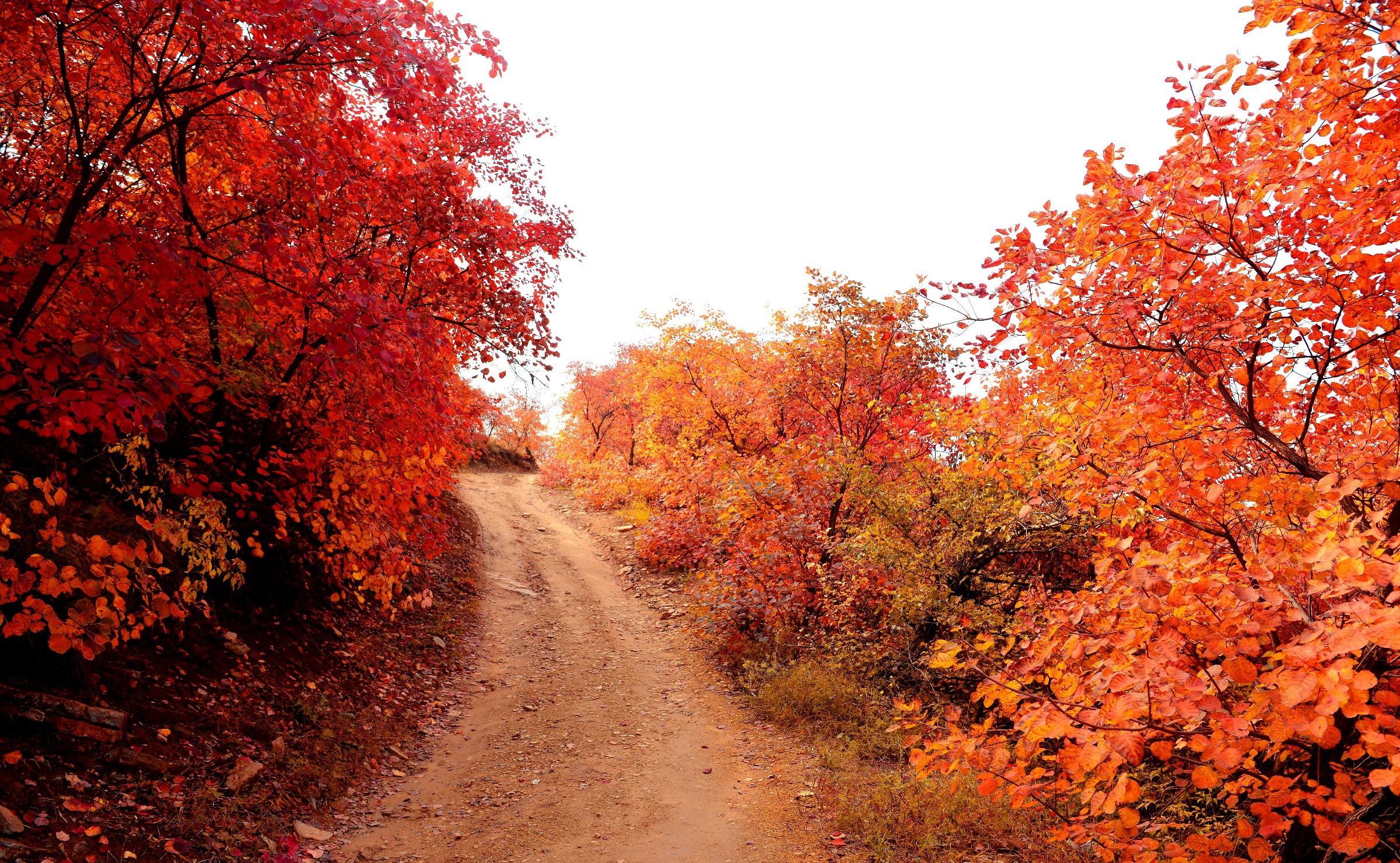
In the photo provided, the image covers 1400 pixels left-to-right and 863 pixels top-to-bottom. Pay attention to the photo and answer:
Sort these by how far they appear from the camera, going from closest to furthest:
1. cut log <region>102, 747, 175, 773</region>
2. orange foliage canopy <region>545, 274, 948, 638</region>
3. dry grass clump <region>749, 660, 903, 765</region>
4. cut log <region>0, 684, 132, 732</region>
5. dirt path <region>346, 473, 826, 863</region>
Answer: cut log <region>0, 684, 132, 732</region>, cut log <region>102, 747, 175, 773</region>, dirt path <region>346, 473, 826, 863</region>, dry grass clump <region>749, 660, 903, 765</region>, orange foliage canopy <region>545, 274, 948, 638</region>

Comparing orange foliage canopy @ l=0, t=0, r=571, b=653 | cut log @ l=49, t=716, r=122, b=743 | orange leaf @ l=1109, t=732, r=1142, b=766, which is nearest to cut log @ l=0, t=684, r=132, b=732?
cut log @ l=49, t=716, r=122, b=743

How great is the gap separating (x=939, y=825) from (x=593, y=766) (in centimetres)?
388

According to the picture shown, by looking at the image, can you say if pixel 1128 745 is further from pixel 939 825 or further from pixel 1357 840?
pixel 939 825

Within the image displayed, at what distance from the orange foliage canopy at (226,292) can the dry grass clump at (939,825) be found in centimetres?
556

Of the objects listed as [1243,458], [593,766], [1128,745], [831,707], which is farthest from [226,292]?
[831,707]

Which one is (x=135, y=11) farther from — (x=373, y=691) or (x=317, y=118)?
(x=373, y=691)

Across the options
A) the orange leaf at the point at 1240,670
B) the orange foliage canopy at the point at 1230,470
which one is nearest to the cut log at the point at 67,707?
the orange foliage canopy at the point at 1230,470

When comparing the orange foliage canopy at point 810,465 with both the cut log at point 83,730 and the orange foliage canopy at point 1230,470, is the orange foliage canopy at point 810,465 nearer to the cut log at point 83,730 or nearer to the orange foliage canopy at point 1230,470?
the orange foliage canopy at point 1230,470

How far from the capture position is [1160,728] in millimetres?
2891

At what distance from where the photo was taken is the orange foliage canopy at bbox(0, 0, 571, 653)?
4312mm

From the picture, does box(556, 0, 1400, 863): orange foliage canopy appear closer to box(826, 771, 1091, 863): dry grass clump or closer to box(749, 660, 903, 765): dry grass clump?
box(826, 771, 1091, 863): dry grass clump

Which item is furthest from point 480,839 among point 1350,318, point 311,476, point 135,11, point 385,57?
point 1350,318

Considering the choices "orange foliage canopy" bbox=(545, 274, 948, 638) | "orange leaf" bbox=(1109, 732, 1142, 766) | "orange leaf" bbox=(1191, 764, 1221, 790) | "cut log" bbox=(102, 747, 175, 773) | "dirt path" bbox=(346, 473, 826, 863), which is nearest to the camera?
"orange leaf" bbox=(1109, 732, 1142, 766)

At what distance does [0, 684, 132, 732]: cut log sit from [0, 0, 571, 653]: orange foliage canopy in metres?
0.51
